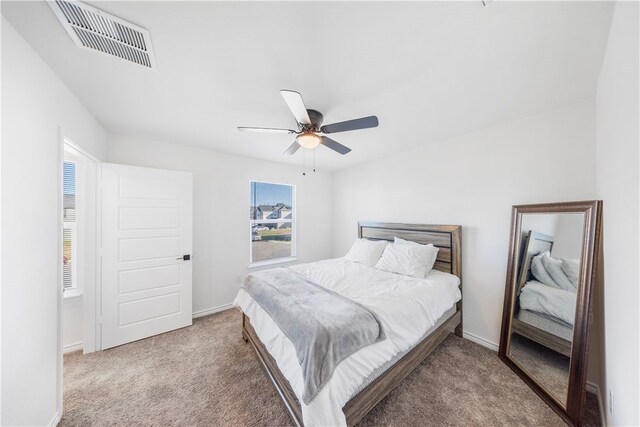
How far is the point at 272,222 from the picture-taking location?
4.05 meters

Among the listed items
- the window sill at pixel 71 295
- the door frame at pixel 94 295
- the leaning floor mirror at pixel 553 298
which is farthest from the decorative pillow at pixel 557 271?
the window sill at pixel 71 295

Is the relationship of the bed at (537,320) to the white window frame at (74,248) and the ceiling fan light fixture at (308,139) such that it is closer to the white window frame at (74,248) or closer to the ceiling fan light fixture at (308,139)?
the ceiling fan light fixture at (308,139)

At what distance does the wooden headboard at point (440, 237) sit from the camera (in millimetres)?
2643

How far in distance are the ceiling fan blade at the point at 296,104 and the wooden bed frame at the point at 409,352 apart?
6.66 feet

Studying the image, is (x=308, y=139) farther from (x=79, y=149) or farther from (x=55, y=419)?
(x=55, y=419)

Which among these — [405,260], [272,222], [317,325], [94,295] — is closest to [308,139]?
[317,325]

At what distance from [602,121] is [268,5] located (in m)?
2.38

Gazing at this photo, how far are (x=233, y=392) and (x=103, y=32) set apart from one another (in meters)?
2.63

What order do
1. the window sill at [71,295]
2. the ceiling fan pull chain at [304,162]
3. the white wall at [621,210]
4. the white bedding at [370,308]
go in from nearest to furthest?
the white wall at [621,210] → the white bedding at [370,308] → the window sill at [71,295] → the ceiling fan pull chain at [304,162]

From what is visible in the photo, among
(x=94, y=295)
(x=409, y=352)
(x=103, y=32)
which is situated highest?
(x=103, y=32)

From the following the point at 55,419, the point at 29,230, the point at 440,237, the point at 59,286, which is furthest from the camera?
the point at 440,237

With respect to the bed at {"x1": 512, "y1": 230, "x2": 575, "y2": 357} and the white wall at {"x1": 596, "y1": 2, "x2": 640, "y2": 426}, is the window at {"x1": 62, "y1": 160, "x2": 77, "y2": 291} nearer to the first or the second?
the white wall at {"x1": 596, "y1": 2, "x2": 640, "y2": 426}

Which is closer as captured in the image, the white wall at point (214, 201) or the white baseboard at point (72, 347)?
the white baseboard at point (72, 347)

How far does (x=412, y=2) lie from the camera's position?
1.04m
